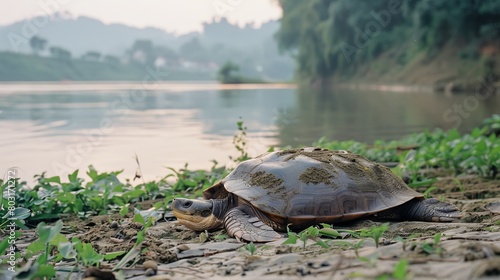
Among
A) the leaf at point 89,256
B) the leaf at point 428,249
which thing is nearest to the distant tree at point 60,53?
the leaf at point 89,256

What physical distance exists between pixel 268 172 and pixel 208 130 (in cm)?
772

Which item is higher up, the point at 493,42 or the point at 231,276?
the point at 493,42

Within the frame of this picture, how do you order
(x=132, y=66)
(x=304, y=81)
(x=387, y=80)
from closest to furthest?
(x=387, y=80)
(x=304, y=81)
(x=132, y=66)

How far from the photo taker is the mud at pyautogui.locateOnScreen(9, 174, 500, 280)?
80.1 inches

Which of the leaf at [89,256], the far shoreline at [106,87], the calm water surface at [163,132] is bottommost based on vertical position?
the far shoreline at [106,87]

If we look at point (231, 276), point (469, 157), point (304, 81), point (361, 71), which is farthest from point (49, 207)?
point (304, 81)

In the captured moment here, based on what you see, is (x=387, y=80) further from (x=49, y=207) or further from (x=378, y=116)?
(x=49, y=207)

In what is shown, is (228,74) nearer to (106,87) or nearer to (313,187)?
(106,87)

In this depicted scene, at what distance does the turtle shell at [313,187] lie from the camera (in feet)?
11.1

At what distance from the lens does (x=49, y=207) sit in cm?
432

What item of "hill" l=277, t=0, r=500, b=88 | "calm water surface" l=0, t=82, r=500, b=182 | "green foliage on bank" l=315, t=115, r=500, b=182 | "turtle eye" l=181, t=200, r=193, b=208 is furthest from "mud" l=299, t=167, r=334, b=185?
"hill" l=277, t=0, r=500, b=88

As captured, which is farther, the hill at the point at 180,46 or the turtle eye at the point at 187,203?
the hill at the point at 180,46

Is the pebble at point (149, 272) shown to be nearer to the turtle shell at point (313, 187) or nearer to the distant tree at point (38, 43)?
the turtle shell at point (313, 187)

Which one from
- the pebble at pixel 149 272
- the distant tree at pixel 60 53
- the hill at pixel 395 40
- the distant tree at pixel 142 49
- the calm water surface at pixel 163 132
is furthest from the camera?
the distant tree at pixel 142 49
